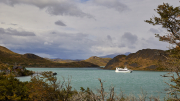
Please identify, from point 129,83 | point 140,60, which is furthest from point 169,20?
Answer: point 140,60

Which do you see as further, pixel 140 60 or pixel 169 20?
pixel 140 60

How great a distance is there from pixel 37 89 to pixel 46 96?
1.07 m

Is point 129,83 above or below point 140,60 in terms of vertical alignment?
below

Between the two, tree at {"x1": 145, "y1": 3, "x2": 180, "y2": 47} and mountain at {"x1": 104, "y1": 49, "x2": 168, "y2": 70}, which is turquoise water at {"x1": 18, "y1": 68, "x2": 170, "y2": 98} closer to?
tree at {"x1": 145, "y1": 3, "x2": 180, "y2": 47}

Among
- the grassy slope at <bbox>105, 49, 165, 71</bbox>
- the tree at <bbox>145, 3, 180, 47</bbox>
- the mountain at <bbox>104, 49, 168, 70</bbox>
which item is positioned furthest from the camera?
the grassy slope at <bbox>105, 49, 165, 71</bbox>

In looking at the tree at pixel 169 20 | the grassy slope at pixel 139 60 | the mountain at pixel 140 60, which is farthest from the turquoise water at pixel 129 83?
the grassy slope at pixel 139 60

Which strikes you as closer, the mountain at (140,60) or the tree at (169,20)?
the tree at (169,20)

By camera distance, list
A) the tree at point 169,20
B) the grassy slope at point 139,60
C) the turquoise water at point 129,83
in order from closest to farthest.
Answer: the tree at point 169,20, the turquoise water at point 129,83, the grassy slope at point 139,60

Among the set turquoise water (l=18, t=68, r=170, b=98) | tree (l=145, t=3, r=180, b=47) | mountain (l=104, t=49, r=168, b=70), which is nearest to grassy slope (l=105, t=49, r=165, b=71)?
mountain (l=104, t=49, r=168, b=70)

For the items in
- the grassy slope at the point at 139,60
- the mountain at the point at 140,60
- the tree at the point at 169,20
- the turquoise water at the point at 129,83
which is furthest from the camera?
the grassy slope at the point at 139,60

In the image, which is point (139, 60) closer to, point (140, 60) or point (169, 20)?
point (140, 60)

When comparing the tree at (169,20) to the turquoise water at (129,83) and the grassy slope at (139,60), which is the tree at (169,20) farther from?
the grassy slope at (139,60)

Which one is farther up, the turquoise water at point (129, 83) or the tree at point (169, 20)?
the tree at point (169, 20)

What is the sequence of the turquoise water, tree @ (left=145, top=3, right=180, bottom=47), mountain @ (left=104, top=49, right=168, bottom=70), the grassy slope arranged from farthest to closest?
the grassy slope → mountain @ (left=104, top=49, right=168, bottom=70) → the turquoise water → tree @ (left=145, top=3, right=180, bottom=47)
